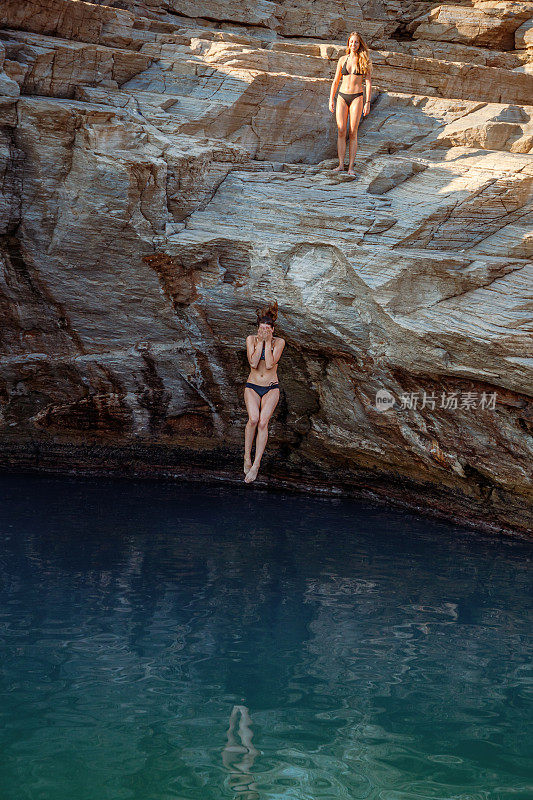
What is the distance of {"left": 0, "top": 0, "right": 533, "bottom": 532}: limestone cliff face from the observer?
Answer: 770 centimetres

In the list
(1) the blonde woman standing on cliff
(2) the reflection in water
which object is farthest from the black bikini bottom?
(2) the reflection in water

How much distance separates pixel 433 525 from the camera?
8.84m

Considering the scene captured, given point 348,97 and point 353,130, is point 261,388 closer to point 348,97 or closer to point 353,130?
point 353,130

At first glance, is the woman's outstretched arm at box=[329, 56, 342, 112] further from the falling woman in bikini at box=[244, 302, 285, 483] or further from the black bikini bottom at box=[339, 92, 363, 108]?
the falling woman in bikini at box=[244, 302, 285, 483]

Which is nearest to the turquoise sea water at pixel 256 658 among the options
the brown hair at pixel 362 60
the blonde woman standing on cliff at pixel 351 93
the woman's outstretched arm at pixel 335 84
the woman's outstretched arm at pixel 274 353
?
the woman's outstretched arm at pixel 274 353

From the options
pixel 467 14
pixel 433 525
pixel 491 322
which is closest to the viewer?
pixel 491 322

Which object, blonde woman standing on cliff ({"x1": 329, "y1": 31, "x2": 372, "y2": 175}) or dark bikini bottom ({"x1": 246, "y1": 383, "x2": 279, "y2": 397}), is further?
blonde woman standing on cliff ({"x1": 329, "y1": 31, "x2": 372, "y2": 175})

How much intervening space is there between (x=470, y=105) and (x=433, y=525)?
Result: 5.37 m

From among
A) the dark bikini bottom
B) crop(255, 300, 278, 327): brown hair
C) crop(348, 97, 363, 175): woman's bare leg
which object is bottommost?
the dark bikini bottom

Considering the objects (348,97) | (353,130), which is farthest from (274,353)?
(348,97)

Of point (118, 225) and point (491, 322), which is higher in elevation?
point (118, 225)

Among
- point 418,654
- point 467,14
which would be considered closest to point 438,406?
point 418,654

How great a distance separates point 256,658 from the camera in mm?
5148

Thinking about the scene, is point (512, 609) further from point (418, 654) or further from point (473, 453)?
point (473, 453)
